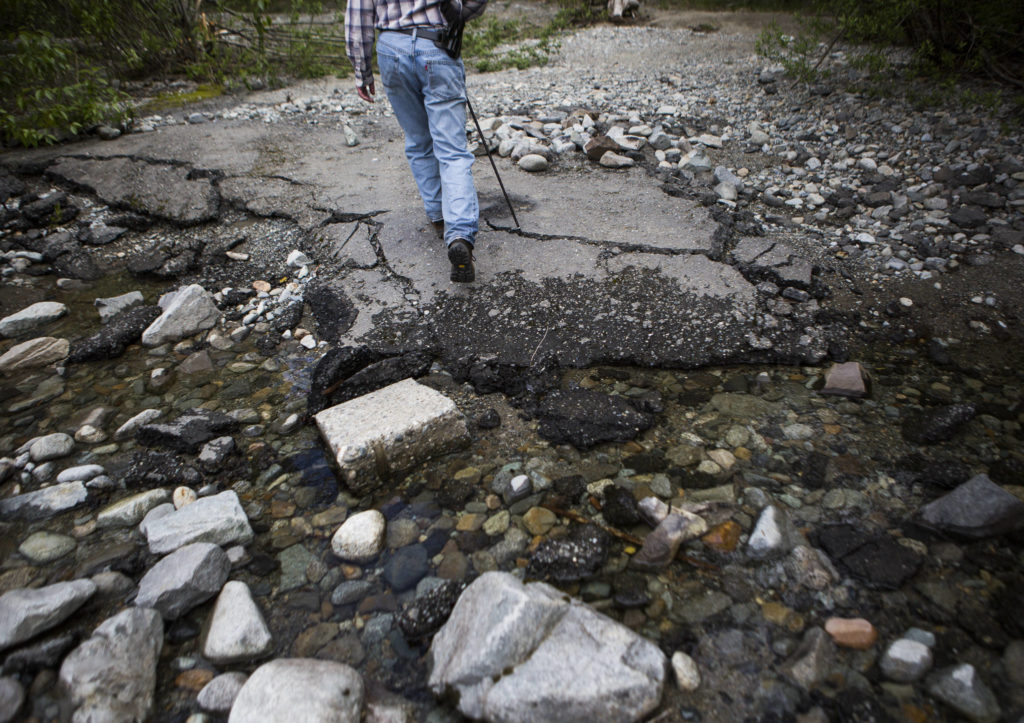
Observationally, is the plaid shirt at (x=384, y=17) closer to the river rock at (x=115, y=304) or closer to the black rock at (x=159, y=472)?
the river rock at (x=115, y=304)

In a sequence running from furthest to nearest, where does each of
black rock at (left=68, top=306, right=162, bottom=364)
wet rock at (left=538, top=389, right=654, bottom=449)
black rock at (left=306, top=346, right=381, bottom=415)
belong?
black rock at (left=68, top=306, right=162, bottom=364)
black rock at (left=306, top=346, right=381, bottom=415)
wet rock at (left=538, top=389, right=654, bottom=449)

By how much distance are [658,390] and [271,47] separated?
652 cm

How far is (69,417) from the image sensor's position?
2246 mm

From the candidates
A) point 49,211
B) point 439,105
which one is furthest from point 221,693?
point 49,211

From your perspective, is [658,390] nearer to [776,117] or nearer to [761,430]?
[761,430]

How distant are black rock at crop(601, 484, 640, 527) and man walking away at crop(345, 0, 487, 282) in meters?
1.26

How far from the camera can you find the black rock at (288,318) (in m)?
2.67

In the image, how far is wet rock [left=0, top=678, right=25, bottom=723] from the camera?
4.19ft

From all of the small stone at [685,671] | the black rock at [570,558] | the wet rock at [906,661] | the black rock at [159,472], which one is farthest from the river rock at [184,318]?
the wet rock at [906,661]

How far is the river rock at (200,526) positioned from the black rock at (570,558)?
85cm

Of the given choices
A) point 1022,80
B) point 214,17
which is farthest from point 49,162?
point 1022,80

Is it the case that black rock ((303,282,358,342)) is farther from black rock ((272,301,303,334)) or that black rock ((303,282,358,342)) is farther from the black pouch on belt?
the black pouch on belt

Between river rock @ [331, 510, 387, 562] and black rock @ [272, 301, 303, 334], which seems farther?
black rock @ [272, 301, 303, 334]

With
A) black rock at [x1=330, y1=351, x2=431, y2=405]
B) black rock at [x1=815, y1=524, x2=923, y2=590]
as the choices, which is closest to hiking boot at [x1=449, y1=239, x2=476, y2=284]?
black rock at [x1=330, y1=351, x2=431, y2=405]
